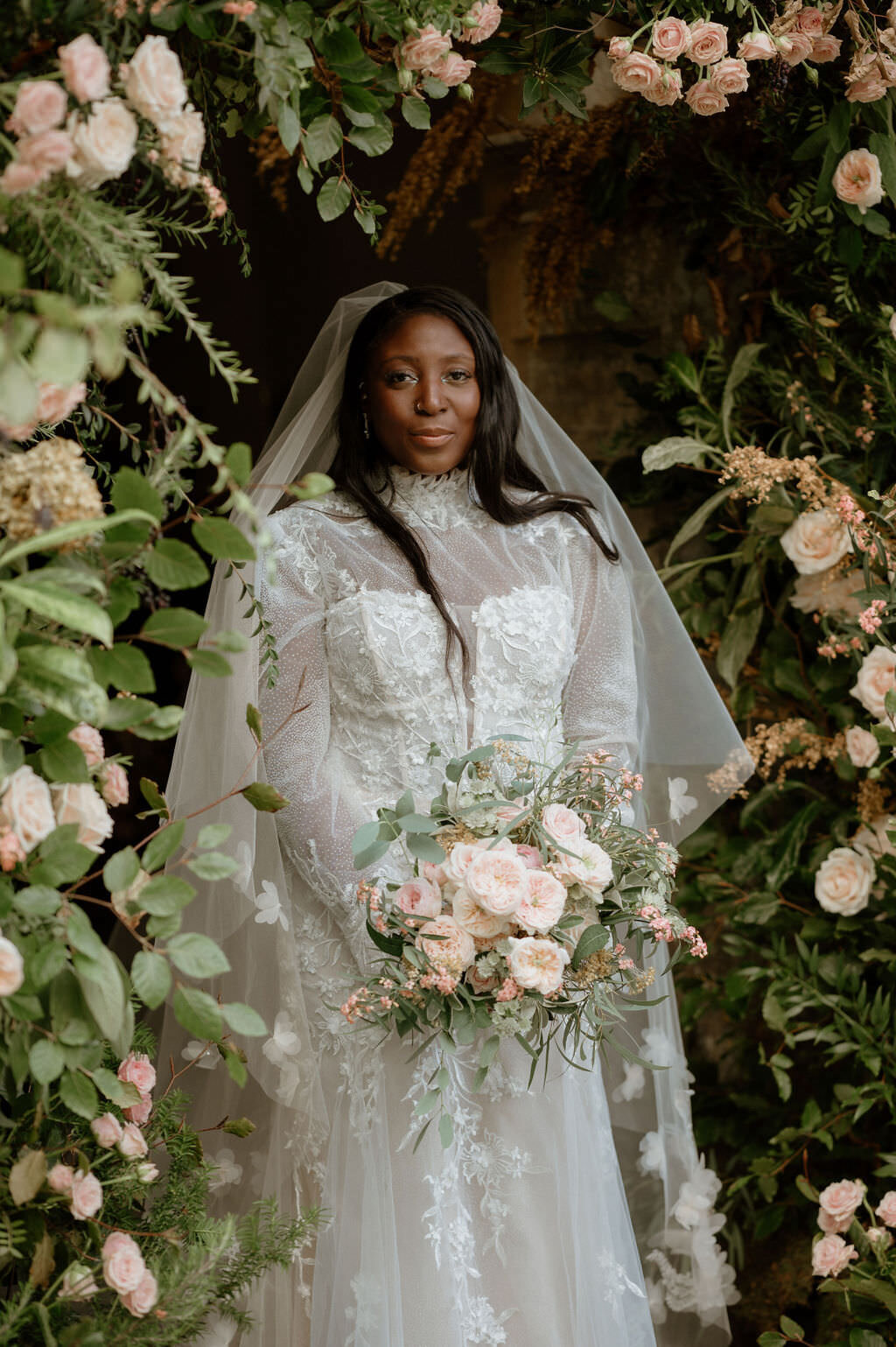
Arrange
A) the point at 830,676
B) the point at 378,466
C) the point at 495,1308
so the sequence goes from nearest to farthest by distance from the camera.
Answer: the point at 495,1308 → the point at 378,466 → the point at 830,676

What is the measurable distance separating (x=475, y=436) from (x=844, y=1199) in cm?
154

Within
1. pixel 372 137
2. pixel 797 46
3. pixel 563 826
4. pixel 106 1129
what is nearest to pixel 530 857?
pixel 563 826

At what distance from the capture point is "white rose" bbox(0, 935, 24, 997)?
3.70ft

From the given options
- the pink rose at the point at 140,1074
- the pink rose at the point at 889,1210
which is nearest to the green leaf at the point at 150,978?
the pink rose at the point at 140,1074

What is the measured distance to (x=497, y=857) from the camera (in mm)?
1669

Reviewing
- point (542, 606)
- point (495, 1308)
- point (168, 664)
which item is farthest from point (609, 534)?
point (168, 664)

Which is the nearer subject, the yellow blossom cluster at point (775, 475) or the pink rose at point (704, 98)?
the pink rose at point (704, 98)

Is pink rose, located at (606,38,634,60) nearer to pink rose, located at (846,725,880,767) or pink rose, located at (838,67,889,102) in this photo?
pink rose, located at (838,67,889,102)

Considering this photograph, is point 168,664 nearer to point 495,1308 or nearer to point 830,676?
point 830,676

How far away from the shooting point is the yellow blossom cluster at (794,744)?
102 inches

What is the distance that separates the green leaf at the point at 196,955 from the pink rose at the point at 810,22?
1.78m

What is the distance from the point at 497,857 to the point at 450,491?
850 millimetres

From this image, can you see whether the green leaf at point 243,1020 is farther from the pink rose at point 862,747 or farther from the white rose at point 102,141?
the pink rose at point 862,747

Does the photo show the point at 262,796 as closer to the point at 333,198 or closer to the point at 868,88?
the point at 333,198
